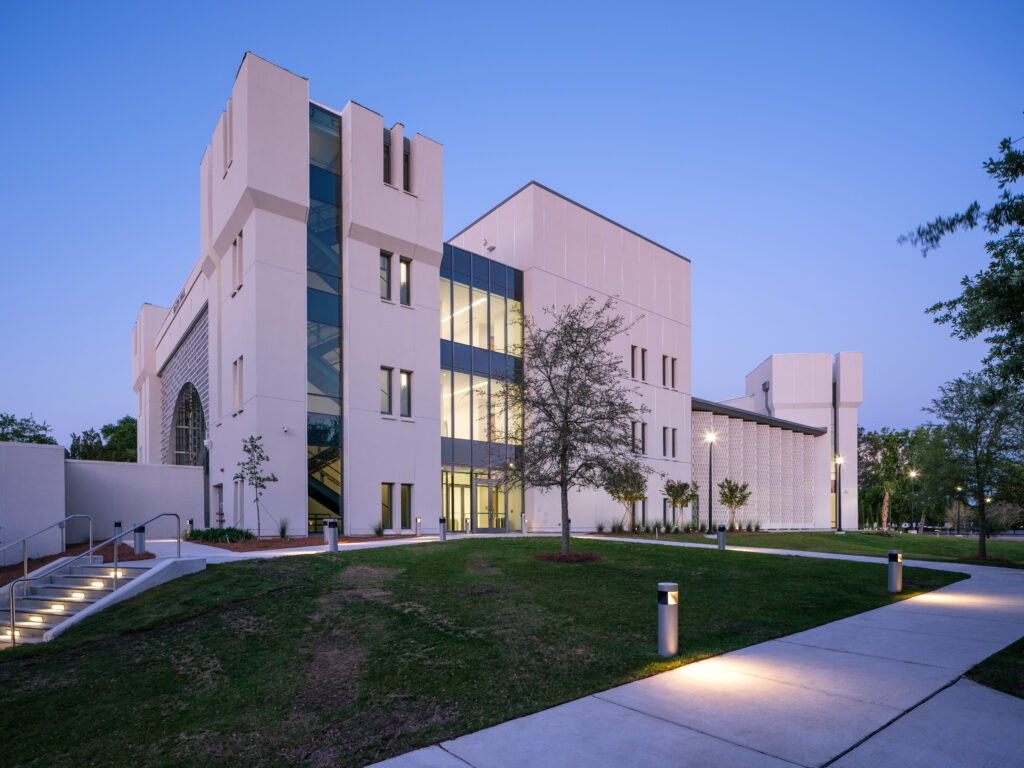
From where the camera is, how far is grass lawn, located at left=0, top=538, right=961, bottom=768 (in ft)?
19.2

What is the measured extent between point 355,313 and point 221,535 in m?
9.45

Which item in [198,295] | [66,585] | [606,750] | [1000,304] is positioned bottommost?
[66,585]

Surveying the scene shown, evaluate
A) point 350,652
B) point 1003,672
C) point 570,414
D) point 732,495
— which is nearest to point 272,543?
point 570,414

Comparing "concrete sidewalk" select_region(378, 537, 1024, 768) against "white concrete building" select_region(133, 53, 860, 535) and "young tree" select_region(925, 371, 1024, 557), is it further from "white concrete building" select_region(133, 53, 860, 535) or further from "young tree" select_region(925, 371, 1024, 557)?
"young tree" select_region(925, 371, 1024, 557)

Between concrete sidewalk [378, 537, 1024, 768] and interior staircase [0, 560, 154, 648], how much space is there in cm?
966

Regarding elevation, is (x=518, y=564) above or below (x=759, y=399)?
below

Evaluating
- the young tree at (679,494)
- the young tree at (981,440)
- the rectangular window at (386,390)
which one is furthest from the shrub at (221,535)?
the young tree at (981,440)

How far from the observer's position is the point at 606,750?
503cm

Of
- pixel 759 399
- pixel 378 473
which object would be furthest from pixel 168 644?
pixel 759 399

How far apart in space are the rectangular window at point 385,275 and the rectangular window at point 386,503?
7657 mm

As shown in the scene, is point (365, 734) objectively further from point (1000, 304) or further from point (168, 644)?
point (1000, 304)

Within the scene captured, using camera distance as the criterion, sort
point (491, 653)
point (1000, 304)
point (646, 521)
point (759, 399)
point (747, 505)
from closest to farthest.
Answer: point (491, 653)
point (1000, 304)
point (646, 521)
point (747, 505)
point (759, 399)

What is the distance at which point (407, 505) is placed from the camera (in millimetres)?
26453

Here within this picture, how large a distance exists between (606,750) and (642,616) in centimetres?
509
